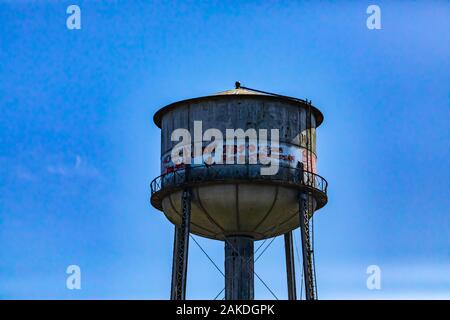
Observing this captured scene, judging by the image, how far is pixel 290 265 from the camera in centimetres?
4016

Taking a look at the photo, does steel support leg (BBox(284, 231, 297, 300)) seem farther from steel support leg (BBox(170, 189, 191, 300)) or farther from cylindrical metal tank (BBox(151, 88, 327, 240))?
steel support leg (BBox(170, 189, 191, 300))

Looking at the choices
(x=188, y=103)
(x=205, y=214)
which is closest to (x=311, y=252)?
(x=205, y=214)

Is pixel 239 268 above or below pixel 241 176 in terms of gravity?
below

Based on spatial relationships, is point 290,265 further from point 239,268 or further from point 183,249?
point 183,249

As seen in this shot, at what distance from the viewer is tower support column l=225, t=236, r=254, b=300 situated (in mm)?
38281

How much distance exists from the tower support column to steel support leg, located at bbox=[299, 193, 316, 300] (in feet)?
10.7

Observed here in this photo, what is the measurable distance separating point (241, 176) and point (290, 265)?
19.6 ft

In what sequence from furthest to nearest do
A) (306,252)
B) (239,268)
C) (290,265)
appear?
(290,265), (239,268), (306,252)

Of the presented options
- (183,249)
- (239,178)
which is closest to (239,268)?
(183,249)
